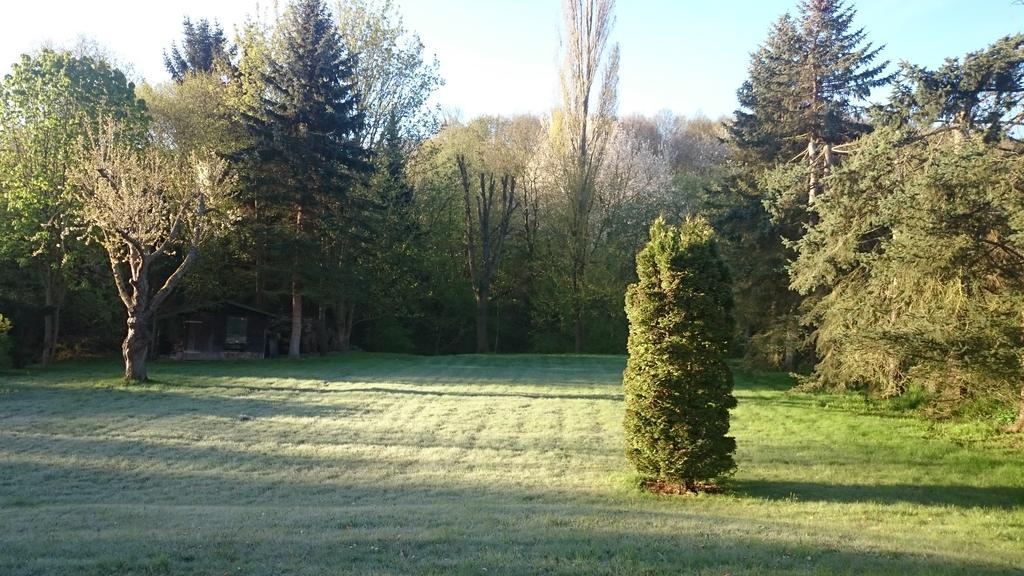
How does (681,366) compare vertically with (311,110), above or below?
below

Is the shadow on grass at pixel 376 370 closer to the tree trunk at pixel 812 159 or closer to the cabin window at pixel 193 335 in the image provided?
the cabin window at pixel 193 335

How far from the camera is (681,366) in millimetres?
10484

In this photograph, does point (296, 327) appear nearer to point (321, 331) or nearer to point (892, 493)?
point (321, 331)

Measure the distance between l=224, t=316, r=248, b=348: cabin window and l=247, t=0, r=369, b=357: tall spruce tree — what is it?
11.2ft

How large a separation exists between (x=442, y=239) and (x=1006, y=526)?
1500 inches

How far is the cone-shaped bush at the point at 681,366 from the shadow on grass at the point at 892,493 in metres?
1.04

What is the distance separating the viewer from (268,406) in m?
18.5

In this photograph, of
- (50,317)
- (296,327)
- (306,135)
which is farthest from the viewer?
(296,327)

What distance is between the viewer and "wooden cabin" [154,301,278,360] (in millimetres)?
32812

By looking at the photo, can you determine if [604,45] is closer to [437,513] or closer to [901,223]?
[901,223]

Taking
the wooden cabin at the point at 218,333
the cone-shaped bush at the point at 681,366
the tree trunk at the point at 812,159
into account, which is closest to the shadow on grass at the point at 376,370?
the wooden cabin at the point at 218,333

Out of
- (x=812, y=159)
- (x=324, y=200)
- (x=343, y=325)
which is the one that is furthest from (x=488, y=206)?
(x=812, y=159)

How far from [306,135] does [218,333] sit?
1009cm

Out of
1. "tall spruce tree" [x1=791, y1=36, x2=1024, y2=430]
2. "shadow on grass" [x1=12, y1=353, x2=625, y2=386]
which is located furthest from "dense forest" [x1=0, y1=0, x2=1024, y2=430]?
"shadow on grass" [x1=12, y1=353, x2=625, y2=386]
